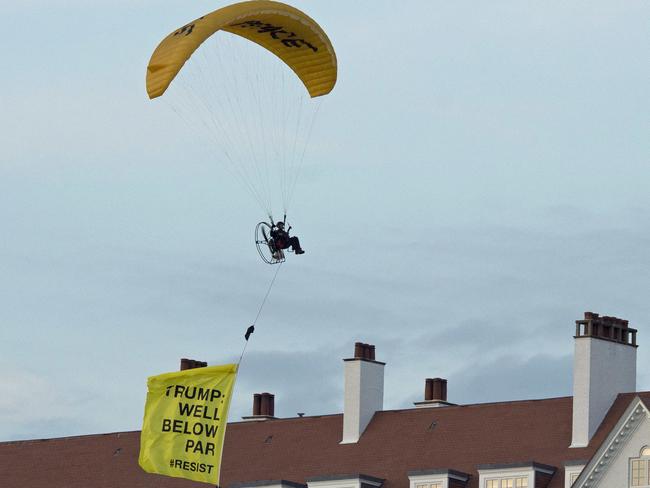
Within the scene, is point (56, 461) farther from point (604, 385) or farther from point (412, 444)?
point (604, 385)

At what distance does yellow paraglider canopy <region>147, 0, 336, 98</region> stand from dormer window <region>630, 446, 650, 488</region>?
15.6 meters

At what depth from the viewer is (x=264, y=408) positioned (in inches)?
4168

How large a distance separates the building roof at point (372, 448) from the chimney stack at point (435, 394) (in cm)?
127

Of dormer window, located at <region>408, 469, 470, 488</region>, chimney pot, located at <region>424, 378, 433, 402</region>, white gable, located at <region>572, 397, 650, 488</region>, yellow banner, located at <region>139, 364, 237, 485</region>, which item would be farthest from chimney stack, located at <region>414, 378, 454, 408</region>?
yellow banner, located at <region>139, 364, 237, 485</region>

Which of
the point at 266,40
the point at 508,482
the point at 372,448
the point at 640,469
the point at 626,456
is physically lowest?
the point at 508,482

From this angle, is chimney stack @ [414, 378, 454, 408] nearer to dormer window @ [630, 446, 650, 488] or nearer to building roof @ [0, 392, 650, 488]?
building roof @ [0, 392, 650, 488]

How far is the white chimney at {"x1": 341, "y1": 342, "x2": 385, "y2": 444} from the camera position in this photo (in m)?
98.6

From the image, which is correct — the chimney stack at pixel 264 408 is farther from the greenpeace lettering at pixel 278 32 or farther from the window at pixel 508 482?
the greenpeace lettering at pixel 278 32

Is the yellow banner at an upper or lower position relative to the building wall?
lower

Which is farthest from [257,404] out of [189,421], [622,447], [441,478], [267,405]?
[189,421]

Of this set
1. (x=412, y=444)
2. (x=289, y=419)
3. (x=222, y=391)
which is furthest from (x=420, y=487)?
(x=222, y=391)

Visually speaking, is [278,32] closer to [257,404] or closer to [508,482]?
[508,482]

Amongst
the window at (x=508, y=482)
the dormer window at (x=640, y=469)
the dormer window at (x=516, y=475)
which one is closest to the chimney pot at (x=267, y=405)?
the dormer window at (x=516, y=475)

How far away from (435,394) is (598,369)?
9.47 metres
